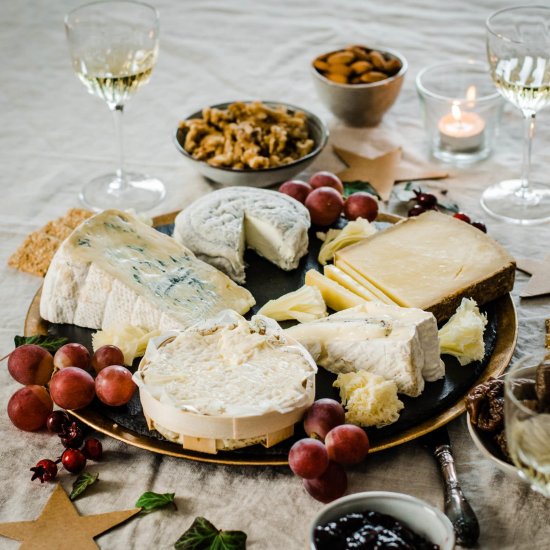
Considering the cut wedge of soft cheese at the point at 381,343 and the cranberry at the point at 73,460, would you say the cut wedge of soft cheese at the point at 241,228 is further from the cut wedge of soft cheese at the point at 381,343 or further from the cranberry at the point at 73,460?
the cranberry at the point at 73,460

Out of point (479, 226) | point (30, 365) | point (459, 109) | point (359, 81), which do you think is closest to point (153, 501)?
point (30, 365)

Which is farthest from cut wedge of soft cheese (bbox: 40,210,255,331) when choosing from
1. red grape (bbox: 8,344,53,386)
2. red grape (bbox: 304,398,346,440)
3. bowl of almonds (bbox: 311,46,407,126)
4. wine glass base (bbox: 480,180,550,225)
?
bowl of almonds (bbox: 311,46,407,126)

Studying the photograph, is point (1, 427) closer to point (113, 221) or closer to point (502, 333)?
point (113, 221)

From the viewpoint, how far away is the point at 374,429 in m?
1.78

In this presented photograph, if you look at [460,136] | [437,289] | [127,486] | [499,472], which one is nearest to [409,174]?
[460,136]

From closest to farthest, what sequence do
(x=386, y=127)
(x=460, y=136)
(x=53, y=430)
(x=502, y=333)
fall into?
(x=53, y=430) → (x=502, y=333) → (x=460, y=136) → (x=386, y=127)

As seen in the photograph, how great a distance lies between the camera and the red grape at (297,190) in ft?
8.39

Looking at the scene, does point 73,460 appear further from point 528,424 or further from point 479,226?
point 479,226

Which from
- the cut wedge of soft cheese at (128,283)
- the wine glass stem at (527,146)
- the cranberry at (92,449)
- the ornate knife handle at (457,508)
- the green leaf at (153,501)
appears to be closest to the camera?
the ornate knife handle at (457,508)

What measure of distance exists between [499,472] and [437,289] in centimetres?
47

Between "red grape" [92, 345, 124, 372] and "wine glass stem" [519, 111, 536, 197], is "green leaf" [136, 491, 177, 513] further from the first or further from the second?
"wine glass stem" [519, 111, 536, 197]

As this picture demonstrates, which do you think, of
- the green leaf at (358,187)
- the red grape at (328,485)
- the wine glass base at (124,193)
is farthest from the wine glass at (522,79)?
the red grape at (328,485)

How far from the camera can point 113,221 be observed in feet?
7.22

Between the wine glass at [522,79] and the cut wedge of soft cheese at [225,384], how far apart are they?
106 cm
